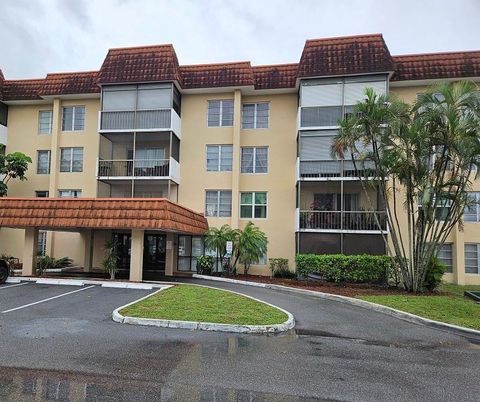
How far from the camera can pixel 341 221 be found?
19.2 metres

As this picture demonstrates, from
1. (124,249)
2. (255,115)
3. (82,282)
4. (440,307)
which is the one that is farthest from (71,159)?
(440,307)

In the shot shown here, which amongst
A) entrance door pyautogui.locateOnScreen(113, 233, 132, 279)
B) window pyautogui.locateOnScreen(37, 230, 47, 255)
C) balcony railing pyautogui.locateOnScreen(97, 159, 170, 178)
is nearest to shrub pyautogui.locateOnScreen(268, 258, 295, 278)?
balcony railing pyautogui.locateOnScreen(97, 159, 170, 178)

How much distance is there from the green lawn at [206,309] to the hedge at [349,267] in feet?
18.6

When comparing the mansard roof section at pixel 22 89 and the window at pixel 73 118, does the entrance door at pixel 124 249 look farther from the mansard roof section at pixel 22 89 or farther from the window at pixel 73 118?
the mansard roof section at pixel 22 89

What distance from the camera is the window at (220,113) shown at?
75.3ft

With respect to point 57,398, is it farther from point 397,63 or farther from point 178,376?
point 397,63

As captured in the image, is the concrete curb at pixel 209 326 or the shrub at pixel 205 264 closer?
the concrete curb at pixel 209 326

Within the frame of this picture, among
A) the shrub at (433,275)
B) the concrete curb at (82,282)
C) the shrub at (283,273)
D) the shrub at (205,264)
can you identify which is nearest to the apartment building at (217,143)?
the shrub at (283,273)

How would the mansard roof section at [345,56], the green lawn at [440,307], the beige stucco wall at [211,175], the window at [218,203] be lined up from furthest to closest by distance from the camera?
1. the window at [218,203]
2. the beige stucco wall at [211,175]
3. the mansard roof section at [345,56]
4. the green lawn at [440,307]

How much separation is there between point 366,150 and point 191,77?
10806mm

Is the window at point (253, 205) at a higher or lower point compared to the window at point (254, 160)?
lower

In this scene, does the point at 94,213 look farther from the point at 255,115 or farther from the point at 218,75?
the point at 255,115

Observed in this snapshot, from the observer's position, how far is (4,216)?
54.2 feet

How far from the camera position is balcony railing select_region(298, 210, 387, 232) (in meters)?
19.2
